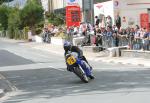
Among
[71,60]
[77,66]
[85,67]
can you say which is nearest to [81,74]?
[77,66]

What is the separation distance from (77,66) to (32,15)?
1919 inches

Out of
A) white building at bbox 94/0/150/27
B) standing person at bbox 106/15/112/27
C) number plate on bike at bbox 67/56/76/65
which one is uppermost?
white building at bbox 94/0/150/27

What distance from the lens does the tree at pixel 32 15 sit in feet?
216

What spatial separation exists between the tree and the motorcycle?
155ft

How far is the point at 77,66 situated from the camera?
1797 centimetres

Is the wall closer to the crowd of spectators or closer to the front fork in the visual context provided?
the crowd of spectators

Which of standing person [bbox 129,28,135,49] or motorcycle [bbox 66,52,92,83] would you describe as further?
standing person [bbox 129,28,135,49]

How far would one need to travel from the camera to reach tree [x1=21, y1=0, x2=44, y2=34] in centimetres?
6588

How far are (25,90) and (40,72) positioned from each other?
20.4ft

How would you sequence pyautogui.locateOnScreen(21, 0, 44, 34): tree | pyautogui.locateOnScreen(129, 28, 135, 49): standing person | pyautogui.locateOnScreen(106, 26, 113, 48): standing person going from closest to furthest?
pyautogui.locateOnScreen(129, 28, 135, 49): standing person
pyautogui.locateOnScreen(106, 26, 113, 48): standing person
pyautogui.locateOnScreen(21, 0, 44, 34): tree

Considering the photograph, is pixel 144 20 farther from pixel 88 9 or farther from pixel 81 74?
pixel 88 9

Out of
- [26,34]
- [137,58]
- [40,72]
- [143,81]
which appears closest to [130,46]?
[137,58]

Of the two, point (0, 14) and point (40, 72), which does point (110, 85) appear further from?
point (0, 14)

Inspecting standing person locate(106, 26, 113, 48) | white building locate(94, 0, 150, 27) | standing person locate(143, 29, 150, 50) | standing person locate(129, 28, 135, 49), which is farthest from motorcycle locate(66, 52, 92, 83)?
white building locate(94, 0, 150, 27)
